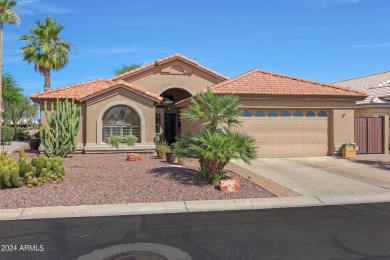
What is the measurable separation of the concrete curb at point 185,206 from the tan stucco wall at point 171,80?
14924 millimetres

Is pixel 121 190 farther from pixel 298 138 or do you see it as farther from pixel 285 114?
pixel 298 138

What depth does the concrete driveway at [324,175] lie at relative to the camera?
10.3 m

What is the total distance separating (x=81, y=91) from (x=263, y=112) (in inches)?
423

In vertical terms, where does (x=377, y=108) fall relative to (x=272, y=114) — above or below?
above

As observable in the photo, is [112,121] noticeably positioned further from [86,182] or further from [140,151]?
[86,182]

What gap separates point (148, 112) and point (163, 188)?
10.5 m

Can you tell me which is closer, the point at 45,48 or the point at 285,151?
the point at 285,151

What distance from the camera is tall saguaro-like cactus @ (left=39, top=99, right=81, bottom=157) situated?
15.9m

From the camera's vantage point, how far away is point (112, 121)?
19.6 m

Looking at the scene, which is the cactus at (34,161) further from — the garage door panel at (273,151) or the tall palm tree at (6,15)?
the tall palm tree at (6,15)

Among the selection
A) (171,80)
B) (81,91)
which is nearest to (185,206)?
(81,91)

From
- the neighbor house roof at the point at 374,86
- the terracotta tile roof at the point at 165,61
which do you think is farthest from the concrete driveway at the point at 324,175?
the terracotta tile roof at the point at 165,61

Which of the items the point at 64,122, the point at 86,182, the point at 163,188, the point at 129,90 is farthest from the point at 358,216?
Answer: the point at 129,90

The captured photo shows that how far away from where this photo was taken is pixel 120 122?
1972 centimetres
